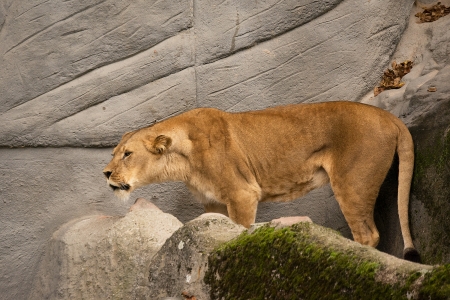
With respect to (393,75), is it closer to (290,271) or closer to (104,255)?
(104,255)

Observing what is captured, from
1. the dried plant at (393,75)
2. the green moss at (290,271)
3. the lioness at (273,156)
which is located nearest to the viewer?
the green moss at (290,271)

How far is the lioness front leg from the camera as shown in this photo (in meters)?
8.28

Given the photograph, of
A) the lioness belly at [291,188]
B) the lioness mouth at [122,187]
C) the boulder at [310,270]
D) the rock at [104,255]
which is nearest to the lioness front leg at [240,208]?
the lioness belly at [291,188]

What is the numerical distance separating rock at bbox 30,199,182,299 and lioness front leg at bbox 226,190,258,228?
31.7 inches

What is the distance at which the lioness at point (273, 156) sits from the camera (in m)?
8.11

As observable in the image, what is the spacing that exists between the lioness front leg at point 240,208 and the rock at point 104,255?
2.64 feet

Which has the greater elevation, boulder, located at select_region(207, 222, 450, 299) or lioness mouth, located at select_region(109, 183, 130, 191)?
boulder, located at select_region(207, 222, 450, 299)

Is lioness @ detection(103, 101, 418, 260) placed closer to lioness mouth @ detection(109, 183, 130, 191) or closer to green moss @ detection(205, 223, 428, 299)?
lioness mouth @ detection(109, 183, 130, 191)

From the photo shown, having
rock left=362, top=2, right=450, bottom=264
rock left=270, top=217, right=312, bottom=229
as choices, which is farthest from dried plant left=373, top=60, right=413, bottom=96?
rock left=270, top=217, right=312, bottom=229

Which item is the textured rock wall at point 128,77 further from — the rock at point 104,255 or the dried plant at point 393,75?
the rock at point 104,255

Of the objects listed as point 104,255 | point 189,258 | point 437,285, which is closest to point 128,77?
point 104,255

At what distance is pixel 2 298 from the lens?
932 centimetres

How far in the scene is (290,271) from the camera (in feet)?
15.8

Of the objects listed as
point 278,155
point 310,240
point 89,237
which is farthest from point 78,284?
point 310,240
